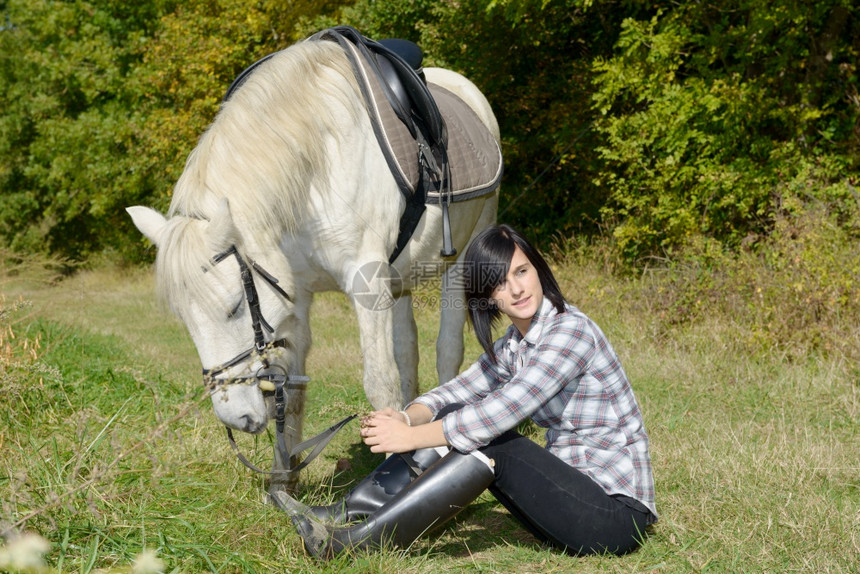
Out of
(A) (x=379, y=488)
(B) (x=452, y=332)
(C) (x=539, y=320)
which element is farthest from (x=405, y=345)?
(C) (x=539, y=320)

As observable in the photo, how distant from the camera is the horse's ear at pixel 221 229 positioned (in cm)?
254

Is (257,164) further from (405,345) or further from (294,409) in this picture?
(405,345)

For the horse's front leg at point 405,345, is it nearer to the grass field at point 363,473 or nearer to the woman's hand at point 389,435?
the grass field at point 363,473

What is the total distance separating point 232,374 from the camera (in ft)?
8.50

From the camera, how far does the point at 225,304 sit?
2.63 m

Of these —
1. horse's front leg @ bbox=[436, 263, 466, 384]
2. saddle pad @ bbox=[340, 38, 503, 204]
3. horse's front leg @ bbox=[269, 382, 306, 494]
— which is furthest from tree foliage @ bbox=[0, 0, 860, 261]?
horse's front leg @ bbox=[269, 382, 306, 494]

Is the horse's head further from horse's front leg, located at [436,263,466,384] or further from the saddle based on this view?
horse's front leg, located at [436,263,466,384]

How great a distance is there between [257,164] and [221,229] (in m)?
0.32

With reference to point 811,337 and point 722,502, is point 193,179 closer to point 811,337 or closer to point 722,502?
point 722,502

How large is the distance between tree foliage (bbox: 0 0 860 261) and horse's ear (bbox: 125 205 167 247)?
15.9 feet

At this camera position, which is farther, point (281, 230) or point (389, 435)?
point (281, 230)

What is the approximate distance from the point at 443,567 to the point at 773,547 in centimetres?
113

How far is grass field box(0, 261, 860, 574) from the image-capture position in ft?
7.29

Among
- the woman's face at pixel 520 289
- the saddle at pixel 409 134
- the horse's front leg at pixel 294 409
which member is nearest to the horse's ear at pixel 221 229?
the horse's front leg at pixel 294 409
